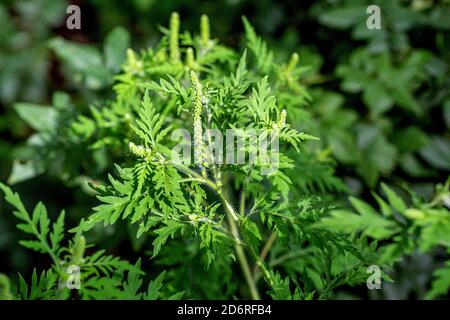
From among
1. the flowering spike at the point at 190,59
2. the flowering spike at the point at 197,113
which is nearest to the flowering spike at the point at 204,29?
the flowering spike at the point at 190,59

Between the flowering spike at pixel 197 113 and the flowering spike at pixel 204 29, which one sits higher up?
the flowering spike at pixel 204 29

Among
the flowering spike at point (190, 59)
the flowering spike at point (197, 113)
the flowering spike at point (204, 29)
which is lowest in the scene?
the flowering spike at point (197, 113)

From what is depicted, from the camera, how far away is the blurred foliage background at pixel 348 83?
2.00 metres

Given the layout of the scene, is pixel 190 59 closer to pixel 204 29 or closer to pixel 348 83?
pixel 204 29

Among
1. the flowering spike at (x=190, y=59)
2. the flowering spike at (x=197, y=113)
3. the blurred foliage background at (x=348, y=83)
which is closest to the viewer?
the flowering spike at (x=197, y=113)

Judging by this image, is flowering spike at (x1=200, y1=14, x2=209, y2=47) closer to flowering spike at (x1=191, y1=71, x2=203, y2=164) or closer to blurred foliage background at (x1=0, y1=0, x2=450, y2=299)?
flowering spike at (x1=191, y1=71, x2=203, y2=164)

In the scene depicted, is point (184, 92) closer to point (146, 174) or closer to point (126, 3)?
point (146, 174)

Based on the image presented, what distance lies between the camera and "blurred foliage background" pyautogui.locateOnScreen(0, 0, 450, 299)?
2.00 metres

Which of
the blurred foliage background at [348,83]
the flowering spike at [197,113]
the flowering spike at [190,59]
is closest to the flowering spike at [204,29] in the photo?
the flowering spike at [190,59]

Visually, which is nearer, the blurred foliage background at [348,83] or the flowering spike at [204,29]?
the flowering spike at [204,29]

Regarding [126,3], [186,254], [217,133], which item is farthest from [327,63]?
[217,133]

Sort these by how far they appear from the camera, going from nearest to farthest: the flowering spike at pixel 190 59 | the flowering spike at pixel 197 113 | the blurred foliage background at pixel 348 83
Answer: the flowering spike at pixel 197 113
the flowering spike at pixel 190 59
the blurred foliage background at pixel 348 83

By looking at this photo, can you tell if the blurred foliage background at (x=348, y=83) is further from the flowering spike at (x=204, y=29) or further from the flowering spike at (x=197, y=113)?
the flowering spike at (x=197, y=113)
